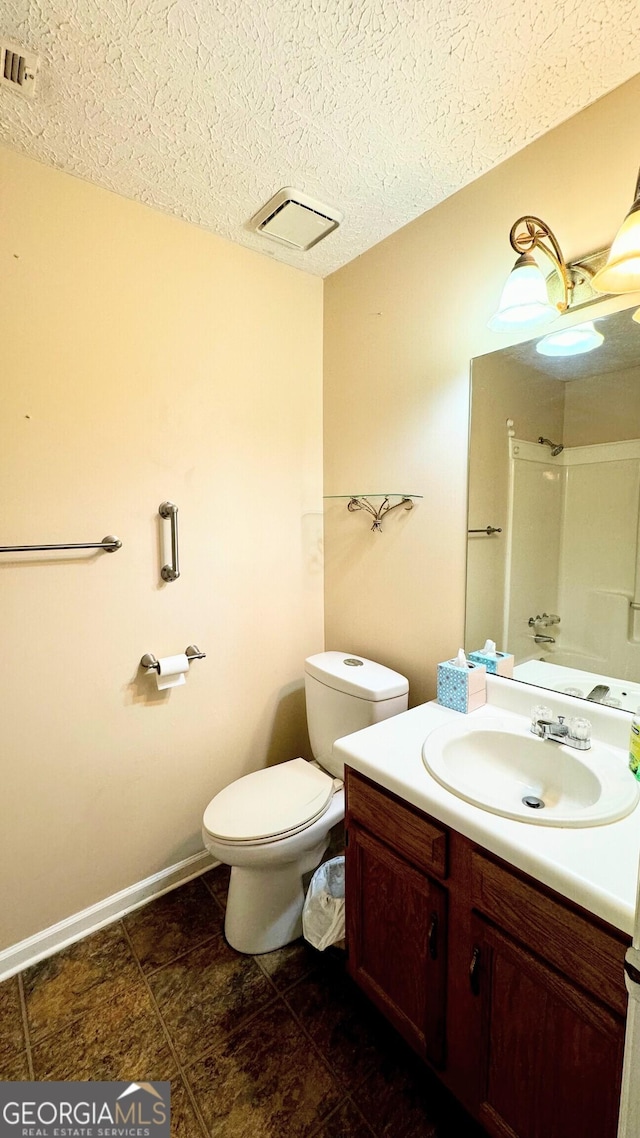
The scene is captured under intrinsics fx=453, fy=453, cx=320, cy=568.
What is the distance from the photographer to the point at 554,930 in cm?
76

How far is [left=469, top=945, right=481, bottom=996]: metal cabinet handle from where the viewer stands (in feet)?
2.90

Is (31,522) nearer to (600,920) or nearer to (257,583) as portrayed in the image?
(257,583)

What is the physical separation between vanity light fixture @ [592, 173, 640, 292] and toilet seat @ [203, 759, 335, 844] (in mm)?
1564

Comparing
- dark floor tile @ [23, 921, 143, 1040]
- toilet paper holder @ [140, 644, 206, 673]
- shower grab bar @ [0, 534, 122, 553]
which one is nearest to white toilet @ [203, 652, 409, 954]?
dark floor tile @ [23, 921, 143, 1040]

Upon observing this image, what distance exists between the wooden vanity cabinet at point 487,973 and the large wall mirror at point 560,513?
1.95 feet

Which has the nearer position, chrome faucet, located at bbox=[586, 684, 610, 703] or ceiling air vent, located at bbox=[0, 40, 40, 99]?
ceiling air vent, located at bbox=[0, 40, 40, 99]

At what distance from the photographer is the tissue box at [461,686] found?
133 cm

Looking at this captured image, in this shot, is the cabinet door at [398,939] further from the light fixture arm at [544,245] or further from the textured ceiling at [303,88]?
the textured ceiling at [303,88]

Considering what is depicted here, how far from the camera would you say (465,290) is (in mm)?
1418

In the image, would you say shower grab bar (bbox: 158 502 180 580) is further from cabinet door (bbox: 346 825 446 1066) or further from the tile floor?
the tile floor

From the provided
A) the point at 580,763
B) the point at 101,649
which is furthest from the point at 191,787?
the point at 580,763

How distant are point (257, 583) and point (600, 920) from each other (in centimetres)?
143

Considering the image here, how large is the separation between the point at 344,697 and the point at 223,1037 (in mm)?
956

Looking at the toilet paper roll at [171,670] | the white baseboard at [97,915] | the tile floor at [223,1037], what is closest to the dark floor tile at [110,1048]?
the tile floor at [223,1037]
